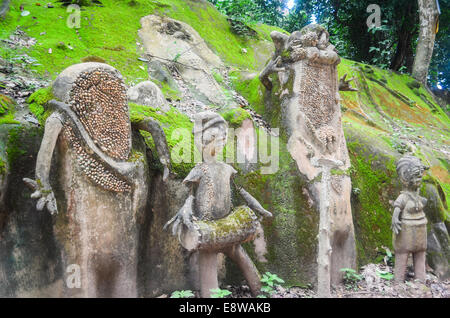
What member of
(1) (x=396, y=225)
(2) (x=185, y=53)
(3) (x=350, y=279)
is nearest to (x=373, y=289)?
(3) (x=350, y=279)

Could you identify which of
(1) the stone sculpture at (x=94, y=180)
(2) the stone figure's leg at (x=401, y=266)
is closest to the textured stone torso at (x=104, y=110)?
(1) the stone sculpture at (x=94, y=180)

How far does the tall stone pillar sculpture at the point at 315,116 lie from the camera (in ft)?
16.1

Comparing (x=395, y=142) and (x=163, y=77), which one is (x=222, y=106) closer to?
(x=163, y=77)

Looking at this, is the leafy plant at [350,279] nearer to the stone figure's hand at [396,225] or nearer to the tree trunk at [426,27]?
the stone figure's hand at [396,225]

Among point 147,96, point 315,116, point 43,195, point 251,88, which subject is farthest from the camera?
point 251,88

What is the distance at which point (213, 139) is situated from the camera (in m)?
3.78

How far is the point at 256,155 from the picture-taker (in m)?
5.22

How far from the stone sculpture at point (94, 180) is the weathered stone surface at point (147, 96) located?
129 centimetres

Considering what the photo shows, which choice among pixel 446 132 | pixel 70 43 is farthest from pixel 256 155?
pixel 446 132

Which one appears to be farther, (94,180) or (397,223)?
(397,223)

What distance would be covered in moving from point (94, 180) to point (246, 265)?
6.07 ft

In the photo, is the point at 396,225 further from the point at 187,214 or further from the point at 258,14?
the point at 258,14

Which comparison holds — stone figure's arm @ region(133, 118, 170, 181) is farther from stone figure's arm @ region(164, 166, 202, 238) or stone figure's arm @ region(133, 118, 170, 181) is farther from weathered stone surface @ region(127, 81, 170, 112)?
weathered stone surface @ region(127, 81, 170, 112)

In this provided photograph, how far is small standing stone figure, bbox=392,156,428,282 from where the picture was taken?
448 cm
